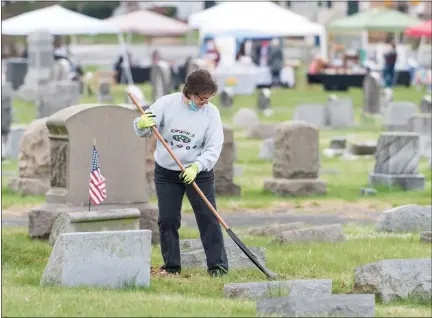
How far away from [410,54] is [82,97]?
19.5 m

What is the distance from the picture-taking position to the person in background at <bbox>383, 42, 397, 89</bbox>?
4961 centimetres

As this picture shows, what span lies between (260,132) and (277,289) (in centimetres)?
2038

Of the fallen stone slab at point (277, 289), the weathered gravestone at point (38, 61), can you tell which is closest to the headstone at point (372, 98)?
the weathered gravestone at point (38, 61)

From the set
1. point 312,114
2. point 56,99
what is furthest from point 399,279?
point 312,114

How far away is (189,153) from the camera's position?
11109 mm

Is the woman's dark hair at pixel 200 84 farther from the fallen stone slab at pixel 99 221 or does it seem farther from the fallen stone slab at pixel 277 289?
the fallen stone slab at pixel 277 289

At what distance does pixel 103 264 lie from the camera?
10281mm

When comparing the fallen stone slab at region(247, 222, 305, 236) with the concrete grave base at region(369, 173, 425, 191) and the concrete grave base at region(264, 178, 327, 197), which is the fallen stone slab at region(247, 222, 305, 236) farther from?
the concrete grave base at region(369, 173, 425, 191)

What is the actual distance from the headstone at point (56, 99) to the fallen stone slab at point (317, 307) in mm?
19324

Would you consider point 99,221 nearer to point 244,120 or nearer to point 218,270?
point 218,270

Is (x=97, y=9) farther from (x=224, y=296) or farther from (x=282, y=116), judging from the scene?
(x=224, y=296)

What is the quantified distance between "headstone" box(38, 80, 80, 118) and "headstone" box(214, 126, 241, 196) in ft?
27.0

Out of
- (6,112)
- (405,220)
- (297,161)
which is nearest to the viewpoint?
(405,220)

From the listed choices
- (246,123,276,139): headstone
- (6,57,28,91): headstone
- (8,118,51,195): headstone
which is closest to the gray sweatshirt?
(8,118,51,195): headstone
